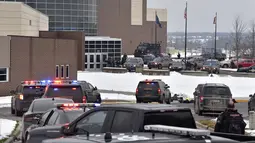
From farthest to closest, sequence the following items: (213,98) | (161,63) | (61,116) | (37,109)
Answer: (161,63) → (213,98) → (37,109) → (61,116)

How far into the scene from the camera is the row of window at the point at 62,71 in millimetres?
51312

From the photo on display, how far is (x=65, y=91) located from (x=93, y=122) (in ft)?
41.0

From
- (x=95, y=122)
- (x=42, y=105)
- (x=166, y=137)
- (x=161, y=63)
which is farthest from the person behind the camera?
(x=161, y=63)

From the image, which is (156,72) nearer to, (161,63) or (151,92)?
(161,63)

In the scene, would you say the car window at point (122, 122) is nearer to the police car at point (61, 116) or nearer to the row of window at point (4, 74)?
the police car at point (61, 116)

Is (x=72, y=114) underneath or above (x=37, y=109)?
above

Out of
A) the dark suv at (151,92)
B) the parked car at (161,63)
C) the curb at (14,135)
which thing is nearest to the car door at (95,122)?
the curb at (14,135)

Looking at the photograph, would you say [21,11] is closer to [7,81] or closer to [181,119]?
[7,81]

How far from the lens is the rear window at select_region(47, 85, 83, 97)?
2178 cm

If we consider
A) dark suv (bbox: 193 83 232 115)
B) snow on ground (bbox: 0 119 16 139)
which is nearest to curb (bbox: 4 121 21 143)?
snow on ground (bbox: 0 119 16 139)

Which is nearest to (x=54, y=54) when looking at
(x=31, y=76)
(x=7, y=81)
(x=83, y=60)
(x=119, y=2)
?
(x=31, y=76)

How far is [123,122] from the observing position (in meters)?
8.94

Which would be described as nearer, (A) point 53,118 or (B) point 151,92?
(A) point 53,118

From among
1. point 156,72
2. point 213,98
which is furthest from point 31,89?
point 156,72
